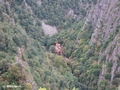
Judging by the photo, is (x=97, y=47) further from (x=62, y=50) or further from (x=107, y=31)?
(x=62, y=50)

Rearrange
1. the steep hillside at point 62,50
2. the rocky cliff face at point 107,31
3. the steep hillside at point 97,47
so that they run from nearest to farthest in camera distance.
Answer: the steep hillside at point 62,50 < the steep hillside at point 97,47 < the rocky cliff face at point 107,31

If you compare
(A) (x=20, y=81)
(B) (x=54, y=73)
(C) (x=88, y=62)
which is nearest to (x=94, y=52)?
(C) (x=88, y=62)

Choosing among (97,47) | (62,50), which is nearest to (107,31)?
(97,47)

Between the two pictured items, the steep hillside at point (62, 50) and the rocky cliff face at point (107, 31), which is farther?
the rocky cliff face at point (107, 31)

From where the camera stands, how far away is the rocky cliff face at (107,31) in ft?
299

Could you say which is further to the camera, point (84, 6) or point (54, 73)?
point (84, 6)

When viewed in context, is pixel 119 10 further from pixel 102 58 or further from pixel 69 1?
pixel 69 1

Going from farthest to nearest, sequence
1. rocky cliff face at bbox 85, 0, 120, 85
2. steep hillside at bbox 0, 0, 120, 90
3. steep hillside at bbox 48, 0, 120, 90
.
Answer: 1. rocky cliff face at bbox 85, 0, 120, 85
2. steep hillside at bbox 48, 0, 120, 90
3. steep hillside at bbox 0, 0, 120, 90

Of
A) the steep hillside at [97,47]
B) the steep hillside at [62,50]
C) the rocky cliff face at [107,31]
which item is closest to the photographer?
the steep hillside at [62,50]

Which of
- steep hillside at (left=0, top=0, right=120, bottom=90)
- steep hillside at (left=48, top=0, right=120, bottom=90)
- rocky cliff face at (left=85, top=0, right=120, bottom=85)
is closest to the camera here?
steep hillside at (left=0, top=0, right=120, bottom=90)

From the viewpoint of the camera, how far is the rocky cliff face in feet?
299

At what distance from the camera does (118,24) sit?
99.9 metres

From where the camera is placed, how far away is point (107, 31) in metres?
106

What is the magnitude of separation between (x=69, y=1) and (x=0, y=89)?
10755 cm
